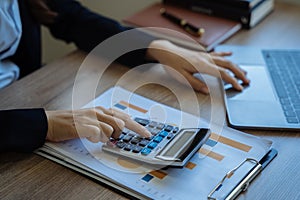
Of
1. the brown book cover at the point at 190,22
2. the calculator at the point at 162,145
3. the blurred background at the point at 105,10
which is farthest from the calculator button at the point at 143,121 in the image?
the blurred background at the point at 105,10

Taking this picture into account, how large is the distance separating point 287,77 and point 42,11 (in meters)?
0.60

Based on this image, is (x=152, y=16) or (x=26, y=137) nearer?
(x=26, y=137)

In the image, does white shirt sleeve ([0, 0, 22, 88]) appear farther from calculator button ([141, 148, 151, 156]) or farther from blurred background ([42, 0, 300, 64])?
blurred background ([42, 0, 300, 64])

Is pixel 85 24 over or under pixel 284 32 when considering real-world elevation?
over

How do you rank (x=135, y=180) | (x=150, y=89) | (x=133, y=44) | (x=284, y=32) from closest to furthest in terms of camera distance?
(x=135, y=180)
(x=150, y=89)
(x=133, y=44)
(x=284, y=32)

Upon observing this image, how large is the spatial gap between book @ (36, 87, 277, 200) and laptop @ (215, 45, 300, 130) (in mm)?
66

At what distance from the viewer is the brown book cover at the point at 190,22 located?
3.74 feet

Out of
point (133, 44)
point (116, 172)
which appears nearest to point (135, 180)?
point (116, 172)

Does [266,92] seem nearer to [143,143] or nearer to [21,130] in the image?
[143,143]

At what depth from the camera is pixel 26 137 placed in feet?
2.46

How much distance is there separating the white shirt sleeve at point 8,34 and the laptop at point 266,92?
0.48 metres

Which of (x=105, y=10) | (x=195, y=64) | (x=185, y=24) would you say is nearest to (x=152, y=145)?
(x=195, y=64)

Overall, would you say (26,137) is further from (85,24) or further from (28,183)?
(85,24)

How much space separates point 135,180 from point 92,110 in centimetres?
17
